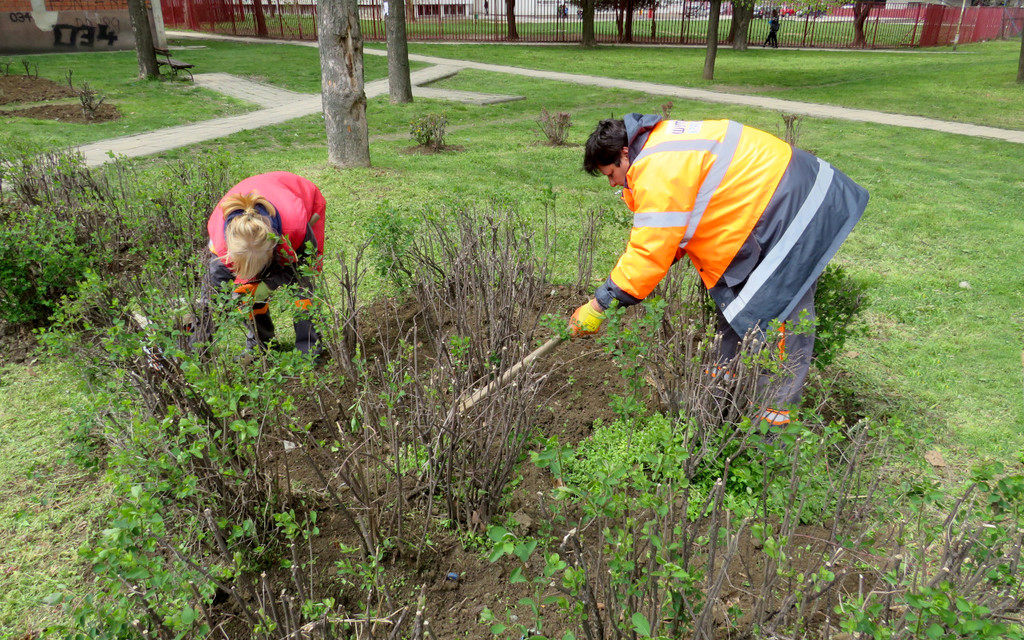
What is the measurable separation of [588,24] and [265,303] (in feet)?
79.2

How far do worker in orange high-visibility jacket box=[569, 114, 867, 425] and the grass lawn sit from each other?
1105mm

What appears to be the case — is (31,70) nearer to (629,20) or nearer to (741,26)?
(629,20)

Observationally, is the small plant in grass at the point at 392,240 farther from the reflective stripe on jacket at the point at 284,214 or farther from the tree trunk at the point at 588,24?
the tree trunk at the point at 588,24

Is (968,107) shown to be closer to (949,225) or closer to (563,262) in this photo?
(949,225)

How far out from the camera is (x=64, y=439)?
3.07 meters

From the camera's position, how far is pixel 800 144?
29.7 feet

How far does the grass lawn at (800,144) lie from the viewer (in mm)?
2992

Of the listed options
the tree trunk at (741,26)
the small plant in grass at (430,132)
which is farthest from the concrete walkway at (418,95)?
the tree trunk at (741,26)

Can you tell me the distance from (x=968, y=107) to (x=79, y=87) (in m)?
17.0

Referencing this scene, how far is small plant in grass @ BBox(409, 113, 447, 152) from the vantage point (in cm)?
845

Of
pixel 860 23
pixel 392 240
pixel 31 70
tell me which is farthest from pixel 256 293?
pixel 860 23

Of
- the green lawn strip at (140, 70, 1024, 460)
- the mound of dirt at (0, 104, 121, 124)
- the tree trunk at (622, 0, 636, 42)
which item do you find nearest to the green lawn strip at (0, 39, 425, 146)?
the mound of dirt at (0, 104, 121, 124)

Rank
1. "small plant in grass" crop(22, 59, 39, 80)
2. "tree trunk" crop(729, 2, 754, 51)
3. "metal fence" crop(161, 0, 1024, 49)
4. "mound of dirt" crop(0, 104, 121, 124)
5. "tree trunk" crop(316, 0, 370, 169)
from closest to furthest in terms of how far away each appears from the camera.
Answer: "tree trunk" crop(316, 0, 370, 169) < "mound of dirt" crop(0, 104, 121, 124) < "small plant in grass" crop(22, 59, 39, 80) < "tree trunk" crop(729, 2, 754, 51) < "metal fence" crop(161, 0, 1024, 49)

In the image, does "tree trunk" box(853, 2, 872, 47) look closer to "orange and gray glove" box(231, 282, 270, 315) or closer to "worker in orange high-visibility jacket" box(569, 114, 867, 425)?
"worker in orange high-visibility jacket" box(569, 114, 867, 425)
